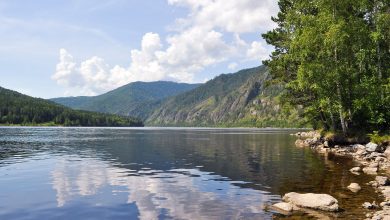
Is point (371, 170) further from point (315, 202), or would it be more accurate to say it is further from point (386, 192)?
point (315, 202)

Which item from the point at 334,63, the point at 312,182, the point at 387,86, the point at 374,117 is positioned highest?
the point at 334,63

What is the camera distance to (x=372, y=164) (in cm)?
4009

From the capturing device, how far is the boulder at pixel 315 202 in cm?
2192

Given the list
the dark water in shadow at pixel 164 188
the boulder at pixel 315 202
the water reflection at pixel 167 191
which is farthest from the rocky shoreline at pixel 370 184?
the water reflection at pixel 167 191

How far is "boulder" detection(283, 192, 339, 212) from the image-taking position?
21.9 m

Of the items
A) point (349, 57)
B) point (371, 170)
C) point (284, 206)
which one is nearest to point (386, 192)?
point (284, 206)

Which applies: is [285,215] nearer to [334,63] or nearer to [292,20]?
[334,63]

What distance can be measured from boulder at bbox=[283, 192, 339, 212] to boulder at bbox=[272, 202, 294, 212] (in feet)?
2.99

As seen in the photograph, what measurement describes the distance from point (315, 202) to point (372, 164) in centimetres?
2127

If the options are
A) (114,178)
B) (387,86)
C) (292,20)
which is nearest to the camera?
(114,178)

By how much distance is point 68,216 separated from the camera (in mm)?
20984

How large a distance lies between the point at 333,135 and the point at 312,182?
37.8 meters

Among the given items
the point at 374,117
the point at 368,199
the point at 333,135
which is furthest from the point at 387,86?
the point at 368,199

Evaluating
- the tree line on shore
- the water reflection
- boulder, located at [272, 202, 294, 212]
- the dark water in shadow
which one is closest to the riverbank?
the dark water in shadow
